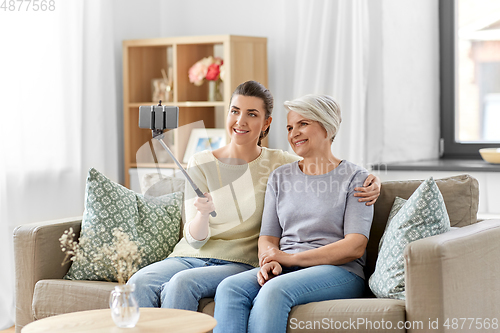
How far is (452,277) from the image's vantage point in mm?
1704

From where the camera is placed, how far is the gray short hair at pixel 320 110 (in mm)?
2082

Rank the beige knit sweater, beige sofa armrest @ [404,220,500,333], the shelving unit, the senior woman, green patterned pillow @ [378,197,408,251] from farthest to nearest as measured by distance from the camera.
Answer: the shelving unit < the beige knit sweater < green patterned pillow @ [378,197,408,251] < the senior woman < beige sofa armrest @ [404,220,500,333]

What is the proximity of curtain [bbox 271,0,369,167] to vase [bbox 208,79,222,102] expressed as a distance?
0.45 m

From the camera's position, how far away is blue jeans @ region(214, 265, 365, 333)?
5.74 ft

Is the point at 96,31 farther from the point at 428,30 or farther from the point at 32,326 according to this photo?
the point at 32,326

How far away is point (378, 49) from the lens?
10.9ft

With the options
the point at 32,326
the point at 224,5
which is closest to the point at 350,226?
the point at 32,326

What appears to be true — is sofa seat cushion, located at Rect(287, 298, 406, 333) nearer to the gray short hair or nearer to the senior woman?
the senior woman

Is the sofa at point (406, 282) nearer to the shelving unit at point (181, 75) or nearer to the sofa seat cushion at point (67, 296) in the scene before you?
the sofa seat cushion at point (67, 296)

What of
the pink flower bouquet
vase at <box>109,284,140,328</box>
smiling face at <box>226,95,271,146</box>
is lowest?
vase at <box>109,284,140,328</box>

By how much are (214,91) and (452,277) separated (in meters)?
2.15

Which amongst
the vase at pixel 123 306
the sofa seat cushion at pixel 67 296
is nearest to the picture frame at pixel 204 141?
the sofa seat cushion at pixel 67 296

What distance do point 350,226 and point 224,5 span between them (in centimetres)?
229

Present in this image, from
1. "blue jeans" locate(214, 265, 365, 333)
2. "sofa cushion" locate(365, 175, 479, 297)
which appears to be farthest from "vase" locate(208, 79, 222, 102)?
"blue jeans" locate(214, 265, 365, 333)
